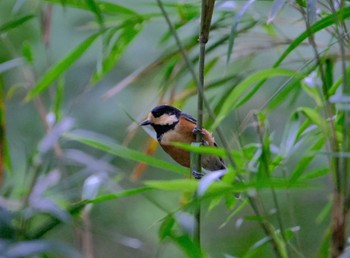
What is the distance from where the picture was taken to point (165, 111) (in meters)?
1.94

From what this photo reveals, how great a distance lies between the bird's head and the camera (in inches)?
75.4

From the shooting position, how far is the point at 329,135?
1362mm

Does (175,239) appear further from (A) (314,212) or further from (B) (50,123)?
(A) (314,212)

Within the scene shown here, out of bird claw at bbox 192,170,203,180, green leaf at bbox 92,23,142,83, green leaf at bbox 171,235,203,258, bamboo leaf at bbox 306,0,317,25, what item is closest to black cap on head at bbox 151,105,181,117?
green leaf at bbox 92,23,142,83

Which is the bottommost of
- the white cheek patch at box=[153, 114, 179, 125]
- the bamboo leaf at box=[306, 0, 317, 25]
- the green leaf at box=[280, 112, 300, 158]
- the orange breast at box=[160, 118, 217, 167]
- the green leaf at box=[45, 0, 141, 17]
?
the orange breast at box=[160, 118, 217, 167]

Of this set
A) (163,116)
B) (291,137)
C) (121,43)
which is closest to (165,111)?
(163,116)

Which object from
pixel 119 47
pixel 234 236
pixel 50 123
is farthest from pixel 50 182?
pixel 234 236

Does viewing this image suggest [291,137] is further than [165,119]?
No

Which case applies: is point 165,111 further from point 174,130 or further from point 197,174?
point 197,174

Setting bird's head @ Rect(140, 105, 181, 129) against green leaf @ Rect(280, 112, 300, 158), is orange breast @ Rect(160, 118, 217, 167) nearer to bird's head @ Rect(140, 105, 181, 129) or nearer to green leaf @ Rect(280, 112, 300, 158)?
bird's head @ Rect(140, 105, 181, 129)

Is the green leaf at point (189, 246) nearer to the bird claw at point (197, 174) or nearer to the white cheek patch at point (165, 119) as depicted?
the bird claw at point (197, 174)

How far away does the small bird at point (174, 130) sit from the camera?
1.86 meters

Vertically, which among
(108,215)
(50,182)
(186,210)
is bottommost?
(108,215)

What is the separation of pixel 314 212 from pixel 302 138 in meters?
1.44
